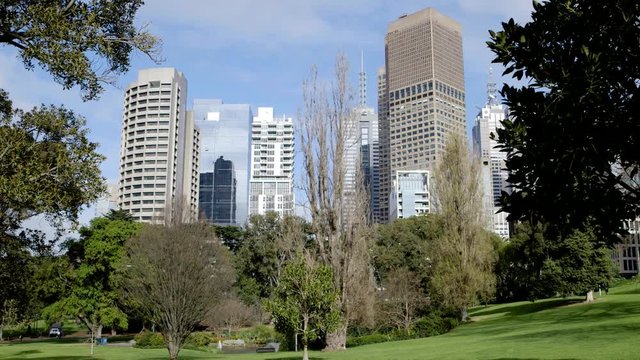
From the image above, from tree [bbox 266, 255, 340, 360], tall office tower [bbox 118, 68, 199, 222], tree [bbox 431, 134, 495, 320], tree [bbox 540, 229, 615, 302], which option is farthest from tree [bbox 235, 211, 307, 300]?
tall office tower [bbox 118, 68, 199, 222]

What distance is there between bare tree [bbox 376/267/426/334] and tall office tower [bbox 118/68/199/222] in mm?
119289

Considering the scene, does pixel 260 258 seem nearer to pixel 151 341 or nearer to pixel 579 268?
pixel 151 341

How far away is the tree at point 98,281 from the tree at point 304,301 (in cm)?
2944

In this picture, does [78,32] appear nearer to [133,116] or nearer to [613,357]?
[613,357]

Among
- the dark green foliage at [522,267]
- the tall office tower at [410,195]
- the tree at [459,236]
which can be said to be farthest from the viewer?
the tall office tower at [410,195]

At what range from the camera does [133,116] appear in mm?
164000

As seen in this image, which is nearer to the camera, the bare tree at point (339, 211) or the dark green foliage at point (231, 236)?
the bare tree at point (339, 211)

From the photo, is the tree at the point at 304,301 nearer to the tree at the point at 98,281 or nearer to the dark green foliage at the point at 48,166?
the dark green foliage at the point at 48,166

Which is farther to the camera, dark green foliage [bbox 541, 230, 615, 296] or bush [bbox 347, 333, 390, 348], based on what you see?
dark green foliage [bbox 541, 230, 615, 296]

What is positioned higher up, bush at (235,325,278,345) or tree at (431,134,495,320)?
tree at (431,134,495,320)

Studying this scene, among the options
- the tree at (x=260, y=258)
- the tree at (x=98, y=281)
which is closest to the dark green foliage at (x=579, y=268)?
the tree at (x=260, y=258)

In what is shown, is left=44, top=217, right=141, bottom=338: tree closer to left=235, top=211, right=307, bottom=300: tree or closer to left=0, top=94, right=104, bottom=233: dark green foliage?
left=235, top=211, right=307, bottom=300: tree

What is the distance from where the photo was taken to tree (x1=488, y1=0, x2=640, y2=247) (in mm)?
6867

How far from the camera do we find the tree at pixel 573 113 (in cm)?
687
